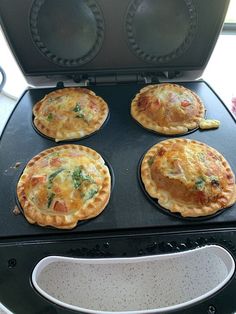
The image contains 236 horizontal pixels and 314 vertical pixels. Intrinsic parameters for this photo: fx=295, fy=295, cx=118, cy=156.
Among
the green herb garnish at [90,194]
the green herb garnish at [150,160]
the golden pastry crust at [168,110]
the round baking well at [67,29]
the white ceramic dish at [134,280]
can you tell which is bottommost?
the white ceramic dish at [134,280]

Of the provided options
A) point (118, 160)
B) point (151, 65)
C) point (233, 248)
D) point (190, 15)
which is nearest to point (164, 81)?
point (151, 65)

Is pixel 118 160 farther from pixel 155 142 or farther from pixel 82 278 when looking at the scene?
pixel 82 278

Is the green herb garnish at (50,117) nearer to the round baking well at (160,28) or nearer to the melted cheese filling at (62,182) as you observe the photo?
the melted cheese filling at (62,182)

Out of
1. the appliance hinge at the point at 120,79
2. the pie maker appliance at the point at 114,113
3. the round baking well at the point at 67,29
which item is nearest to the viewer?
the pie maker appliance at the point at 114,113

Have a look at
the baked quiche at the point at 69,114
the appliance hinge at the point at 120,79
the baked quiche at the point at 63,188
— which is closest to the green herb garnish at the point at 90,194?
the baked quiche at the point at 63,188

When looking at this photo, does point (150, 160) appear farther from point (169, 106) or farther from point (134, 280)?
point (134, 280)

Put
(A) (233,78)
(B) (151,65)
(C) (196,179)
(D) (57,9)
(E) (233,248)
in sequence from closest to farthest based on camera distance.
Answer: (E) (233,248)
(C) (196,179)
(D) (57,9)
(B) (151,65)
(A) (233,78)

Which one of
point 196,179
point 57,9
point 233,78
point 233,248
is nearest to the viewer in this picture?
point 233,248

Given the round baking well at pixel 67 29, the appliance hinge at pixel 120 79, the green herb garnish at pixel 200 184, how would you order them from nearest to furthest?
the green herb garnish at pixel 200 184, the round baking well at pixel 67 29, the appliance hinge at pixel 120 79

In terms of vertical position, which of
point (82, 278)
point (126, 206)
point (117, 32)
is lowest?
point (82, 278)
